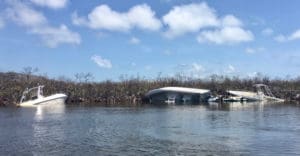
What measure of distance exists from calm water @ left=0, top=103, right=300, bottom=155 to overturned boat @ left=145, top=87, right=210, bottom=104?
5065 cm

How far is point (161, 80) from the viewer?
127 m

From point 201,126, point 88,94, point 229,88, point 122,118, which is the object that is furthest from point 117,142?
point 229,88

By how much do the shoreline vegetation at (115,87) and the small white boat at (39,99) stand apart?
1.76m

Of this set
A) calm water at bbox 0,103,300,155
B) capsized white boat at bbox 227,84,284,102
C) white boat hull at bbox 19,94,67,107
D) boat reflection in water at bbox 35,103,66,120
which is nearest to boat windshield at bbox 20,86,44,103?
white boat hull at bbox 19,94,67,107

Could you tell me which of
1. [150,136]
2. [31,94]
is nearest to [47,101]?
[31,94]

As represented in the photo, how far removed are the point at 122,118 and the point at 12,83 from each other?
55.1 metres

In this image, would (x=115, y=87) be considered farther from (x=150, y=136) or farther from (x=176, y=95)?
(x=150, y=136)

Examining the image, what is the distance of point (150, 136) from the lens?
4422 centimetres

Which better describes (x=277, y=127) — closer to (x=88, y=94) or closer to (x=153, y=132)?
(x=153, y=132)

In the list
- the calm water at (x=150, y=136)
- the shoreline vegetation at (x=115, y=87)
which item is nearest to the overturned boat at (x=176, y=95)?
the shoreline vegetation at (x=115, y=87)

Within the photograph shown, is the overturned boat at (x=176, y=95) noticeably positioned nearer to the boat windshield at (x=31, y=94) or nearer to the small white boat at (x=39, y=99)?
the small white boat at (x=39, y=99)

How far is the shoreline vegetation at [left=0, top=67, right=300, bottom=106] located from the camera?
356 ft

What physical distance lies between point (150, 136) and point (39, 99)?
56434 millimetres

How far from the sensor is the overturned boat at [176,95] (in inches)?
4420
